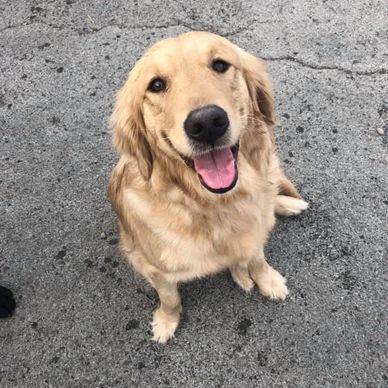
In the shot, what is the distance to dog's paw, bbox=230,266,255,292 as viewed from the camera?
286 centimetres

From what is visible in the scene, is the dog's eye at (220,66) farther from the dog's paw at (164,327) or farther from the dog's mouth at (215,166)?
the dog's paw at (164,327)

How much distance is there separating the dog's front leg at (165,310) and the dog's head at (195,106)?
2.20 ft

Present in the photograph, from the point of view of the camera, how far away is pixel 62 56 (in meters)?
4.04

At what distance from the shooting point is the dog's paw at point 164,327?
109 inches

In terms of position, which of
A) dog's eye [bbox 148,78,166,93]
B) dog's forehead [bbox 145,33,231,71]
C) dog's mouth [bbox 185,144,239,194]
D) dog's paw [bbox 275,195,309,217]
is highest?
dog's forehead [bbox 145,33,231,71]

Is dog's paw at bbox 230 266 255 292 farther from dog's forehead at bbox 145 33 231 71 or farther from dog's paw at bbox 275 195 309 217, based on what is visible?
dog's forehead at bbox 145 33 231 71

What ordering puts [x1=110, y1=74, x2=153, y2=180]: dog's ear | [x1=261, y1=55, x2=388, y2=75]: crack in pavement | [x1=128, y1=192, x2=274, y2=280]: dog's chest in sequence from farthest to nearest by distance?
[x1=261, y1=55, x2=388, y2=75]: crack in pavement < [x1=128, y1=192, x2=274, y2=280]: dog's chest < [x1=110, y1=74, x2=153, y2=180]: dog's ear

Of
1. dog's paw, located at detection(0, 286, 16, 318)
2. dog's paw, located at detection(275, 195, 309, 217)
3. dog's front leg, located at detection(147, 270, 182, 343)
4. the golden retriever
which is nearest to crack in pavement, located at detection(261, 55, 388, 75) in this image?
dog's paw, located at detection(275, 195, 309, 217)

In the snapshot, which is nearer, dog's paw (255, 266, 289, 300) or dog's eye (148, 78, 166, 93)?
dog's eye (148, 78, 166, 93)

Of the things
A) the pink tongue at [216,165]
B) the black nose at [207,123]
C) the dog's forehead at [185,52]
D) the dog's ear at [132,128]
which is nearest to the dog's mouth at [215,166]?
the pink tongue at [216,165]

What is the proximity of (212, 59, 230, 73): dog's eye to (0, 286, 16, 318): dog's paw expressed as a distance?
5.93ft

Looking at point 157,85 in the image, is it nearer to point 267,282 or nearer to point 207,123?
point 207,123

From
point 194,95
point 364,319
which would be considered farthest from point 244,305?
point 194,95

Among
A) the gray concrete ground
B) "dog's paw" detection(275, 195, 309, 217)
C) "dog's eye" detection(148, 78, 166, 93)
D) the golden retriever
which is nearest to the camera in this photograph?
the golden retriever
